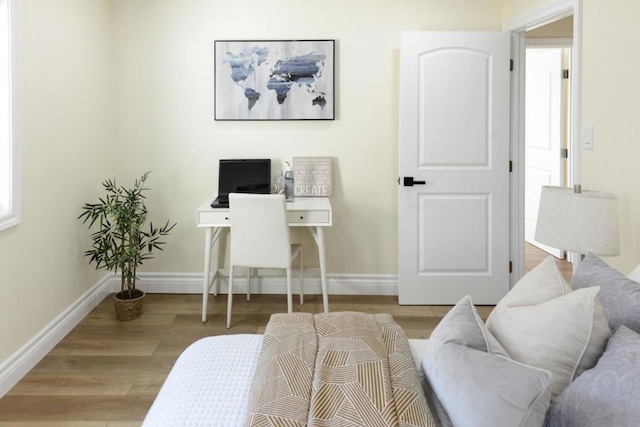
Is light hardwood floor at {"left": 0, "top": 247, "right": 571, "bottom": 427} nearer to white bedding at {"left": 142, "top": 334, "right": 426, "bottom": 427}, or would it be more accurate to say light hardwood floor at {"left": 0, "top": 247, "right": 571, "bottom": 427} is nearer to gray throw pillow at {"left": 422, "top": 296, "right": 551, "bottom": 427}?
white bedding at {"left": 142, "top": 334, "right": 426, "bottom": 427}

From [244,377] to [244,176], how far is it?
264 centimetres

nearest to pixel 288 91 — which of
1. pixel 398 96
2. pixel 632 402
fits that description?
pixel 398 96

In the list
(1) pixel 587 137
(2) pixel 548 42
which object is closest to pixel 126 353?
(1) pixel 587 137

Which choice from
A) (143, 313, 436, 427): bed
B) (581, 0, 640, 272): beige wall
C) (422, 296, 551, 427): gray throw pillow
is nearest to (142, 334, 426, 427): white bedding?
(143, 313, 436, 427): bed

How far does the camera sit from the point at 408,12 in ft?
13.4

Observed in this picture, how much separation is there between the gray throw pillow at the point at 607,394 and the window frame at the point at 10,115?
2542mm

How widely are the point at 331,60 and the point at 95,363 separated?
255cm

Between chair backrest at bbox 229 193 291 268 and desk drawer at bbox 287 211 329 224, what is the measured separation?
7.4 inches

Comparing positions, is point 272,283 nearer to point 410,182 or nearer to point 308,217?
point 308,217

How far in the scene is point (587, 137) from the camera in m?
2.82

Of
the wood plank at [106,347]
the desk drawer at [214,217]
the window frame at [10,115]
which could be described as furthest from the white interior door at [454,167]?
the window frame at [10,115]

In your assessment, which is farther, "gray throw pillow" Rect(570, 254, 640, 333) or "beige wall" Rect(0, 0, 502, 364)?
"beige wall" Rect(0, 0, 502, 364)

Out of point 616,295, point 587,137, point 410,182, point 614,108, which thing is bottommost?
point 616,295

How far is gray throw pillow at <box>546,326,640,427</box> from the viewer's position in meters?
1.09
